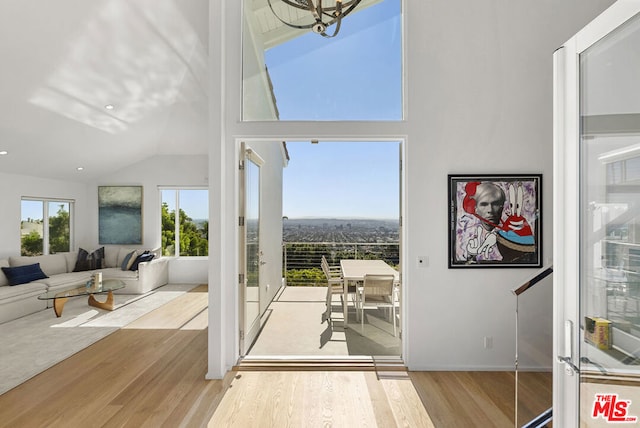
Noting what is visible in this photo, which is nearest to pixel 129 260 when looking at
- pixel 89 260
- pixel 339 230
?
pixel 89 260

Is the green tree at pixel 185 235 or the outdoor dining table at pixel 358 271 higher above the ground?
the green tree at pixel 185 235

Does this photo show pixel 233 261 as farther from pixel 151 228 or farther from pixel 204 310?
pixel 151 228

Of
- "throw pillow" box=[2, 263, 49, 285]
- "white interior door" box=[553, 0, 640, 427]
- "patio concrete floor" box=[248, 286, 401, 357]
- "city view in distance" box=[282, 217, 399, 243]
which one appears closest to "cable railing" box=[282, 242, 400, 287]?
"city view in distance" box=[282, 217, 399, 243]

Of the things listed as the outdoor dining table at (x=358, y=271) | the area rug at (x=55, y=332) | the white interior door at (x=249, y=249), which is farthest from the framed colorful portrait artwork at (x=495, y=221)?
the area rug at (x=55, y=332)

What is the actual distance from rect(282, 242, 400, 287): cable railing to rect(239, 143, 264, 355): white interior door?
8.68ft

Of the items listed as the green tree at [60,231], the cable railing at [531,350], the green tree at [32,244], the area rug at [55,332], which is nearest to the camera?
the cable railing at [531,350]

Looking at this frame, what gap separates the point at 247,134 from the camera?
3.19 metres

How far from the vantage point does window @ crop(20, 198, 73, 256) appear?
6.00 meters

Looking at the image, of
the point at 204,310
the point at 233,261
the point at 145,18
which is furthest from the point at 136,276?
the point at 145,18

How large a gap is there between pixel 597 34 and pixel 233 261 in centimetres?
294

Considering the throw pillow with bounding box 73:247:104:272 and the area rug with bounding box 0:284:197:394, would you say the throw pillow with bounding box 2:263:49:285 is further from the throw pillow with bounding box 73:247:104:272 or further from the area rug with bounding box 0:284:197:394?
the throw pillow with bounding box 73:247:104:272

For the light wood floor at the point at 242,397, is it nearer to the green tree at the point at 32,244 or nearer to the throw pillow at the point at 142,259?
the throw pillow at the point at 142,259

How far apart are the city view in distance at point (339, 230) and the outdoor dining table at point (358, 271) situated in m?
1.04

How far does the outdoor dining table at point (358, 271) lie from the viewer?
4493mm
